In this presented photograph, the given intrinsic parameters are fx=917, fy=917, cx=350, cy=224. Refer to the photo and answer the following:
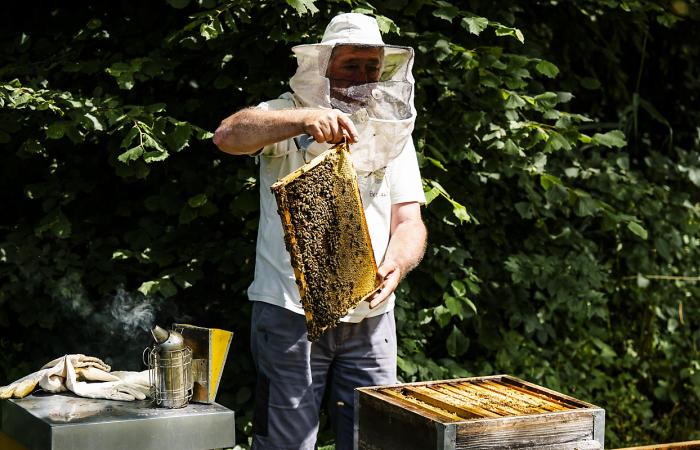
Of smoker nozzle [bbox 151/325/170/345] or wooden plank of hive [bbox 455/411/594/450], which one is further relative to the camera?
smoker nozzle [bbox 151/325/170/345]

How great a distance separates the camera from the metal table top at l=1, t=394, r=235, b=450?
2.26 m

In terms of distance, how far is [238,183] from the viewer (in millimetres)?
3768

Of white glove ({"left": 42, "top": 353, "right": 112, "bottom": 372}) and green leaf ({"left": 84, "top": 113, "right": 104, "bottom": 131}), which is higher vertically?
green leaf ({"left": 84, "top": 113, "right": 104, "bottom": 131})

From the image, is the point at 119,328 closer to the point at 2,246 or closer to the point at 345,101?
the point at 2,246

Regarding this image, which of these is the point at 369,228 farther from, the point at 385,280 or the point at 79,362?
the point at 79,362

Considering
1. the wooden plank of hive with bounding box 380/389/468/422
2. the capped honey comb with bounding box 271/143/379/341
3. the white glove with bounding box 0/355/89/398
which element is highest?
the capped honey comb with bounding box 271/143/379/341

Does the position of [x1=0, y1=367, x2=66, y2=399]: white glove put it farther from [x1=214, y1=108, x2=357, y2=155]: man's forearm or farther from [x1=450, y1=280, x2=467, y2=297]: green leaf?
[x1=450, y1=280, x2=467, y2=297]: green leaf

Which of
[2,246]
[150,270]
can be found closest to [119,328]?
[150,270]

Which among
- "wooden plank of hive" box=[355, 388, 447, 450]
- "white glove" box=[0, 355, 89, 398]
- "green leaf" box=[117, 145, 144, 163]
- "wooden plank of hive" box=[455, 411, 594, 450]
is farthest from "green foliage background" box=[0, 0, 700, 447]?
"wooden plank of hive" box=[455, 411, 594, 450]

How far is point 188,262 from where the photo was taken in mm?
3869

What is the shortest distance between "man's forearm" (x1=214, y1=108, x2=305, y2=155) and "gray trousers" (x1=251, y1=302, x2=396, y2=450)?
480 mm

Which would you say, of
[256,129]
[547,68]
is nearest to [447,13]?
[547,68]

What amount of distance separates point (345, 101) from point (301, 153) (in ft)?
0.66

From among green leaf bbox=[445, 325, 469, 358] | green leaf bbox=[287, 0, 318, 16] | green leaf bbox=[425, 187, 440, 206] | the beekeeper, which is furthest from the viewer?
green leaf bbox=[445, 325, 469, 358]
